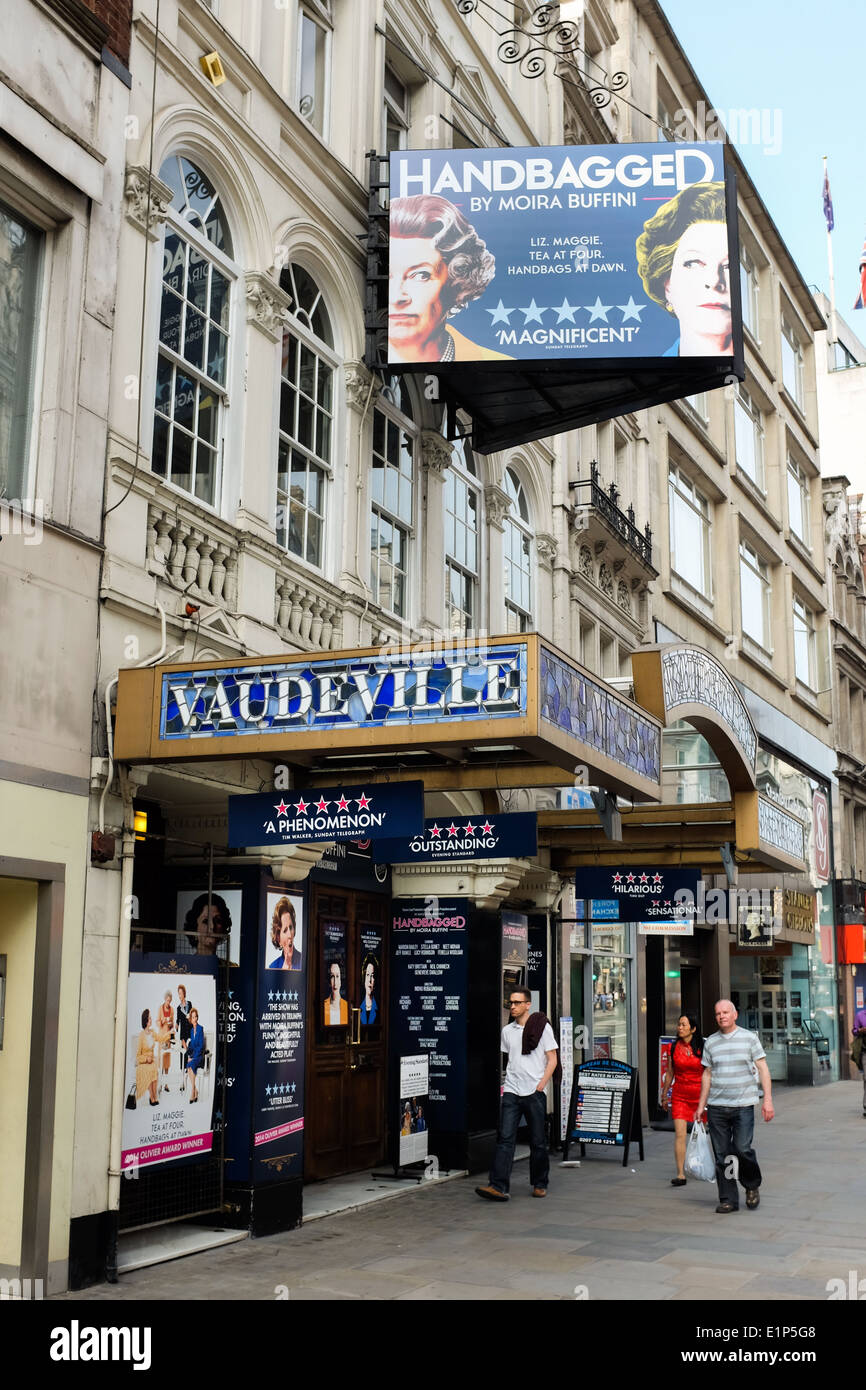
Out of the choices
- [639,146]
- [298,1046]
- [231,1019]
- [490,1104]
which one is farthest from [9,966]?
[639,146]

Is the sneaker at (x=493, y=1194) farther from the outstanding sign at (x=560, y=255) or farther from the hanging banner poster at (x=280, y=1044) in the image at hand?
the outstanding sign at (x=560, y=255)

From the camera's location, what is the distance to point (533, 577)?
1844 centimetres

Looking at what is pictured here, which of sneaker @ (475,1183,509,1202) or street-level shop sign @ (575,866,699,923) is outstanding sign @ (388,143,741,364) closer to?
street-level shop sign @ (575,866,699,923)

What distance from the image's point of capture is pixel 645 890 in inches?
572

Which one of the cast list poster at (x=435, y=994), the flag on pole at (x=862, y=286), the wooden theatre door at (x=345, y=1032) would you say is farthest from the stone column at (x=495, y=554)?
the flag on pole at (x=862, y=286)

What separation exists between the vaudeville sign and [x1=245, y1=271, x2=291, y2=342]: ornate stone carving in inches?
54.8

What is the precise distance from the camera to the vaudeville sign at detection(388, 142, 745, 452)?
511 inches

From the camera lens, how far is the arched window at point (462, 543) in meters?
15.6

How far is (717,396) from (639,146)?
53.8ft

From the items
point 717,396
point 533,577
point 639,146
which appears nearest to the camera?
point 639,146

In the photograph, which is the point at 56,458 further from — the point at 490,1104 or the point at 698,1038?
the point at 698,1038

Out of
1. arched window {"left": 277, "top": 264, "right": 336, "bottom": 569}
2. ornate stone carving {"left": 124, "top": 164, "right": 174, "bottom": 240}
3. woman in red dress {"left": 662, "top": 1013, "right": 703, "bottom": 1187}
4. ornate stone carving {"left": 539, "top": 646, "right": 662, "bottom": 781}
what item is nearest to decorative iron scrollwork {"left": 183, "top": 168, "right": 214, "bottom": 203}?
ornate stone carving {"left": 124, "top": 164, "right": 174, "bottom": 240}
